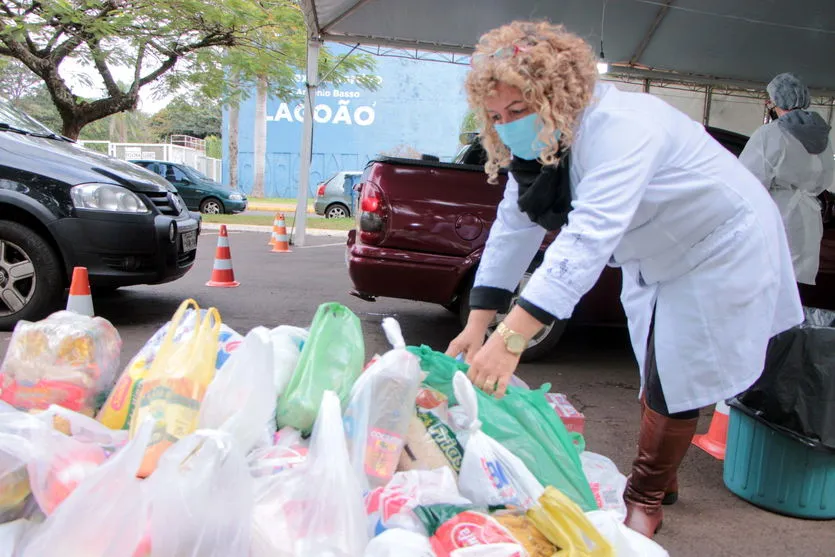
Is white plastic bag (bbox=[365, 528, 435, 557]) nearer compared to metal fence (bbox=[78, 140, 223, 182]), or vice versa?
white plastic bag (bbox=[365, 528, 435, 557])

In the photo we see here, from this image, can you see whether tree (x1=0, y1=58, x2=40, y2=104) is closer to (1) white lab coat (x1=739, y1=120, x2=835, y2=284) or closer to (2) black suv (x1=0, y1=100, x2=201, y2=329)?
(2) black suv (x1=0, y1=100, x2=201, y2=329)

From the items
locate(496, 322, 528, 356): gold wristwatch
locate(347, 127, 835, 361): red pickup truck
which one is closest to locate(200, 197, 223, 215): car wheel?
locate(347, 127, 835, 361): red pickup truck

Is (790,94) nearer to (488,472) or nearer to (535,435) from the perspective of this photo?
(535,435)

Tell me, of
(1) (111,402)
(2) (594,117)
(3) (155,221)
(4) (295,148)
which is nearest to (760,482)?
(2) (594,117)

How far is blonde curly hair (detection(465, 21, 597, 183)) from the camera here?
153 centimetres

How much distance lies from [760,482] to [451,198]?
2.26 m

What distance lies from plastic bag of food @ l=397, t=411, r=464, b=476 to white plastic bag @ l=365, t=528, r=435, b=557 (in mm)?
428

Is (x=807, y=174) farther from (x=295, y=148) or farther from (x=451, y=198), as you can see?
(x=295, y=148)

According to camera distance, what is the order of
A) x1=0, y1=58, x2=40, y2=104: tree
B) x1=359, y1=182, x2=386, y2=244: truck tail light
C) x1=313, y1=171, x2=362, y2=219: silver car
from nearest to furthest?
x1=359, y1=182, x2=386, y2=244: truck tail light → x1=313, y1=171, x2=362, y2=219: silver car → x1=0, y1=58, x2=40, y2=104: tree

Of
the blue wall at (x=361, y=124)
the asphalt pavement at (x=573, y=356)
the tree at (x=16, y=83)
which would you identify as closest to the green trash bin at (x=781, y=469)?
the asphalt pavement at (x=573, y=356)

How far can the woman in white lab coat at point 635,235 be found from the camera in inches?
59.1

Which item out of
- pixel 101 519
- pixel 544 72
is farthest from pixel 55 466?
pixel 544 72

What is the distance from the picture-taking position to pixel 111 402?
191 centimetres

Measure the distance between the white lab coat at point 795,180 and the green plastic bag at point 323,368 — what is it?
9.26 ft
